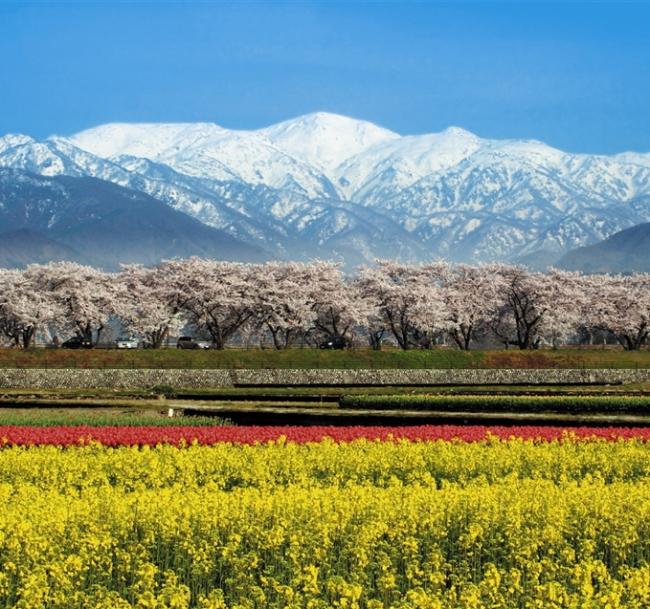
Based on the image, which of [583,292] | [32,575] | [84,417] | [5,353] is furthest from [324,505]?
[583,292]

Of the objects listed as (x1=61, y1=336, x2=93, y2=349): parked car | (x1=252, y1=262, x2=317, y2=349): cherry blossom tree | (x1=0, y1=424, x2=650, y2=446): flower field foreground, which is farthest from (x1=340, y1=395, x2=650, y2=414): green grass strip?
(x1=252, y1=262, x2=317, y2=349): cherry blossom tree

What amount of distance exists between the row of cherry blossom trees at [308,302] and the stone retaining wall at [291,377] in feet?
104

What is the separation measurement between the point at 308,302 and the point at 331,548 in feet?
316

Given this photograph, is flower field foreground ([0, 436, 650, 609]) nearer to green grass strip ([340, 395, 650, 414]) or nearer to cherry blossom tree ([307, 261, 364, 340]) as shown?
green grass strip ([340, 395, 650, 414])

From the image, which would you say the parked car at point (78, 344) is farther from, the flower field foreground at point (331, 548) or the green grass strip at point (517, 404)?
the flower field foreground at point (331, 548)

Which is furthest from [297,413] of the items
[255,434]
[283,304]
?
[283,304]

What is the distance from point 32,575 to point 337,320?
99441 mm

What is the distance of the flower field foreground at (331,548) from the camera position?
43.2 feet

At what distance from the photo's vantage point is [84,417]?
36.1 m

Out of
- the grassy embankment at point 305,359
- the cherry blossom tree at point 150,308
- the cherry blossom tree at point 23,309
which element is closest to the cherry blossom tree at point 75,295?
the cherry blossom tree at point 23,309

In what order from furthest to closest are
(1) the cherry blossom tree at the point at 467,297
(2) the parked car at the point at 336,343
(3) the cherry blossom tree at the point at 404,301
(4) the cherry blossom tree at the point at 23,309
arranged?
1. (1) the cherry blossom tree at the point at 467,297
2. (3) the cherry blossom tree at the point at 404,301
3. (4) the cherry blossom tree at the point at 23,309
4. (2) the parked car at the point at 336,343

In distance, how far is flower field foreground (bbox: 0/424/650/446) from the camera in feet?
88.1

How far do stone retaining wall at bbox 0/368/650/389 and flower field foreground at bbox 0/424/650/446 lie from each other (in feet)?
121

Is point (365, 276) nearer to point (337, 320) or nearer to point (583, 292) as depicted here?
point (337, 320)
